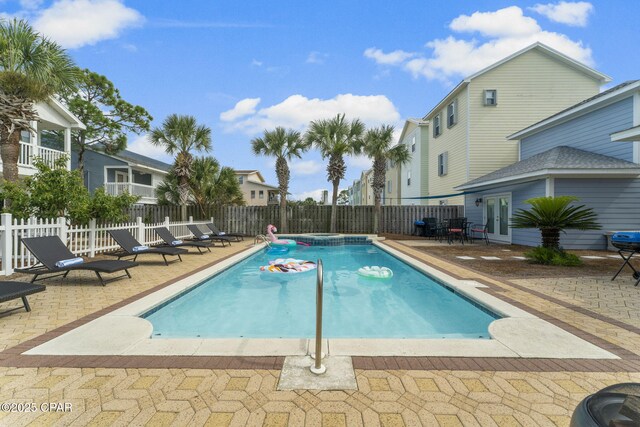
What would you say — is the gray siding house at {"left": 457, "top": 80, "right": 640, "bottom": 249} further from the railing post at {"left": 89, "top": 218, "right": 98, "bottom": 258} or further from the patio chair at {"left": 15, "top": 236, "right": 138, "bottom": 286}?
the railing post at {"left": 89, "top": 218, "right": 98, "bottom": 258}

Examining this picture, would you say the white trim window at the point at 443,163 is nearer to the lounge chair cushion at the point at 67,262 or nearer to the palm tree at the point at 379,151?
the palm tree at the point at 379,151

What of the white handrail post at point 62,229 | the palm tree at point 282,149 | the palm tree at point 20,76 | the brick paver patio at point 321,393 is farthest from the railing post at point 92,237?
the palm tree at point 282,149

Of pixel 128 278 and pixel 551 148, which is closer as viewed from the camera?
pixel 128 278

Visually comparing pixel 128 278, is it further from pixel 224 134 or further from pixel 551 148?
pixel 551 148

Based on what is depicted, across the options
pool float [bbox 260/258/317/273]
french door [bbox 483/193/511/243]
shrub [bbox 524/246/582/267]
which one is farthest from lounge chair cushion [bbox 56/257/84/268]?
french door [bbox 483/193/511/243]

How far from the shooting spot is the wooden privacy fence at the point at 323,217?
62.2 feet

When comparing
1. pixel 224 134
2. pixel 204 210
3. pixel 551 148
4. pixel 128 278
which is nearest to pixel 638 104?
pixel 551 148

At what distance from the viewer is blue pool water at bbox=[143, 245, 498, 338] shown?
4.53 m

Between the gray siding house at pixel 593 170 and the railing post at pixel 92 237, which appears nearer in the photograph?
the railing post at pixel 92 237

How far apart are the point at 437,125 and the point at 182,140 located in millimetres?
16587

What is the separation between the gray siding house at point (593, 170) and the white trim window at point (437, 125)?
7.97 meters

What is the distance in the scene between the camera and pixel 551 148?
13.9m

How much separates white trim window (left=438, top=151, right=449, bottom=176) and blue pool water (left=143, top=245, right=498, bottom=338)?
13973 mm

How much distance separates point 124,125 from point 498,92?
97.5 feet
